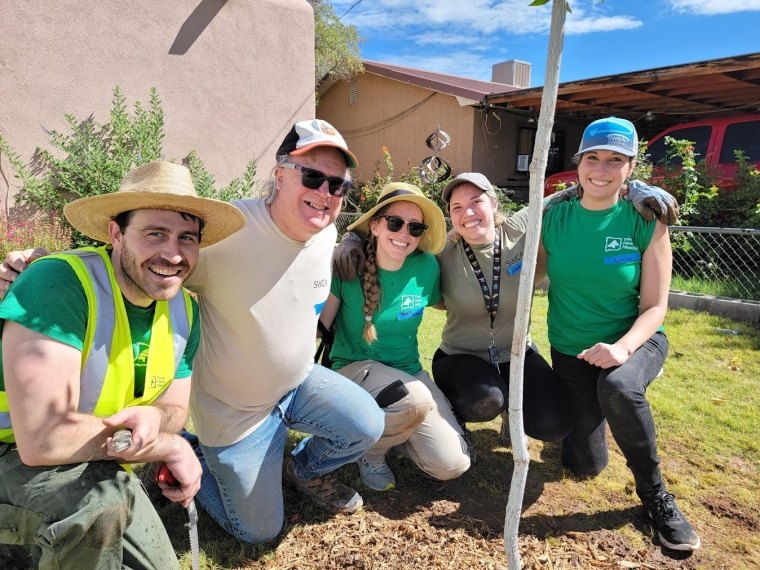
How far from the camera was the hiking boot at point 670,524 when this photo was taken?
8.26 ft

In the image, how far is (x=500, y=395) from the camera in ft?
10.1

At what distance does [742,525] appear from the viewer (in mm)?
2734

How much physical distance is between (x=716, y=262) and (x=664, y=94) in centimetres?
561

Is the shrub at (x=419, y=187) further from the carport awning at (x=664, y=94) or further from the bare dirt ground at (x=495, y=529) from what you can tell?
the bare dirt ground at (x=495, y=529)

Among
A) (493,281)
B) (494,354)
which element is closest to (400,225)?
(493,281)

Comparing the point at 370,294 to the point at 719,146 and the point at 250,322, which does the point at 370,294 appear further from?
the point at 719,146

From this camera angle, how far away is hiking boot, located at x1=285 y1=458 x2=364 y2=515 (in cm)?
278

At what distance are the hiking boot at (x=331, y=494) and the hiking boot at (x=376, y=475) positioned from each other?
0.15m

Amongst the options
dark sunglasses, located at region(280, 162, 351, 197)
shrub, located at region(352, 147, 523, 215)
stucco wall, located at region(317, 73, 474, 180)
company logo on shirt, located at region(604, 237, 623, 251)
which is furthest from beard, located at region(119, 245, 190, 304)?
stucco wall, located at region(317, 73, 474, 180)

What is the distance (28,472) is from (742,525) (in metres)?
3.33

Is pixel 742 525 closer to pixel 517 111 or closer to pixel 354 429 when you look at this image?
pixel 354 429

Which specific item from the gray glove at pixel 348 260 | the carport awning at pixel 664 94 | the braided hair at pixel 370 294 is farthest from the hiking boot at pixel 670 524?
the carport awning at pixel 664 94

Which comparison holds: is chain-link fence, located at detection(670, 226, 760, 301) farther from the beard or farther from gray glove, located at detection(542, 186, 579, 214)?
the beard

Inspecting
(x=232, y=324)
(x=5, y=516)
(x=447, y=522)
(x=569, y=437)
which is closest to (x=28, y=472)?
(x=5, y=516)
